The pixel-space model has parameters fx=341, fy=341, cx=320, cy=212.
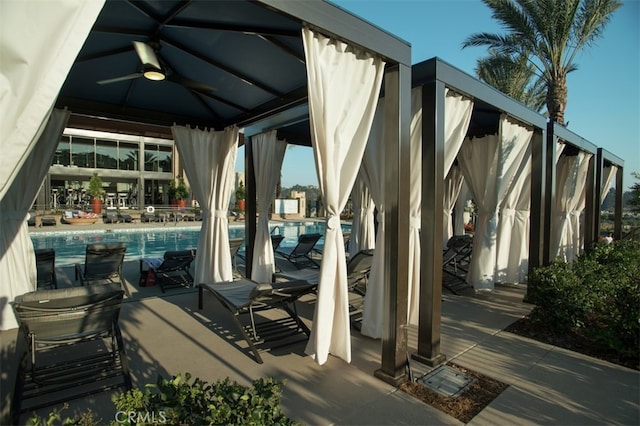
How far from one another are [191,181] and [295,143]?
260cm

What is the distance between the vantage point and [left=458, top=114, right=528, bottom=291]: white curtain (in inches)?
196

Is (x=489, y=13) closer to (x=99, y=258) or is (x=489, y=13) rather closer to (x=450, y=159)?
(x=450, y=159)

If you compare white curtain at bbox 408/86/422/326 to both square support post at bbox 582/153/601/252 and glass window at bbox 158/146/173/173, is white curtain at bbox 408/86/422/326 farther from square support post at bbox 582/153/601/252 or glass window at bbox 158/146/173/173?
glass window at bbox 158/146/173/173

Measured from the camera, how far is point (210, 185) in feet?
18.0

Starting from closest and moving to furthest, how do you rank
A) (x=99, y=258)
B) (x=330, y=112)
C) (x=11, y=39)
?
(x=11, y=39), (x=330, y=112), (x=99, y=258)

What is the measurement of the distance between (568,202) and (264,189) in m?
6.41

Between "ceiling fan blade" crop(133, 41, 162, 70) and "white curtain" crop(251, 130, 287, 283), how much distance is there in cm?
258

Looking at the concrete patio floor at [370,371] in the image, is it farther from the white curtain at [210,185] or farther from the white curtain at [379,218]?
the white curtain at [210,185]

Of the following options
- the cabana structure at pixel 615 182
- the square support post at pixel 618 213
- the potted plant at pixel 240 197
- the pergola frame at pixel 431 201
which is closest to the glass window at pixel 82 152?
the potted plant at pixel 240 197

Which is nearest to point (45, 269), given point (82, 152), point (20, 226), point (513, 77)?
point (20, 226)

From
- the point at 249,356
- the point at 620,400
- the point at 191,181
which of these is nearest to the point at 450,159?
the point at 620,400

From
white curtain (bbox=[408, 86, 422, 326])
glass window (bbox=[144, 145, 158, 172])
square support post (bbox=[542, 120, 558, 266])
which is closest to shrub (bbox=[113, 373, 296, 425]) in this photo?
white curtain (bbox=[408, 86, 422, 326])

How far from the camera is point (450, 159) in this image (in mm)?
3604

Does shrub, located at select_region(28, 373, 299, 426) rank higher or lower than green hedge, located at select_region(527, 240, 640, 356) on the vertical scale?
higher
